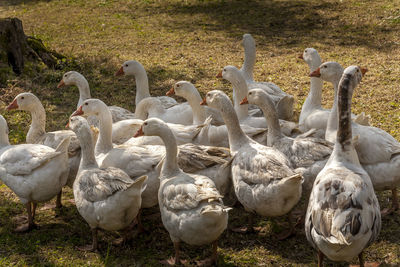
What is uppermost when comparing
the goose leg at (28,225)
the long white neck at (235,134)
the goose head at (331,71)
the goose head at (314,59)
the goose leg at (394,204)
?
the goose head at (331,71)

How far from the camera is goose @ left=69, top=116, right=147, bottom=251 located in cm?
492

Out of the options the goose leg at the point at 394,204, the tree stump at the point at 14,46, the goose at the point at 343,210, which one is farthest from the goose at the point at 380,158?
the tree stump at the point at 14,46

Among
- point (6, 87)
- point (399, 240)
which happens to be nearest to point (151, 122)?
point (399, 240)

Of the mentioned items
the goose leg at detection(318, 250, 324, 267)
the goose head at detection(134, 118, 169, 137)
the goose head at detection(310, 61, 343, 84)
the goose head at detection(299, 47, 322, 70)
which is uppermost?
the goose head at detection(310, 61, 343, 84)

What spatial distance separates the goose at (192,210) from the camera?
15.0 ft

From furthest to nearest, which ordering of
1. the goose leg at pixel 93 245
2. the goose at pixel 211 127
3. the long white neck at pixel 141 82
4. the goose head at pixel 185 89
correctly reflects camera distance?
the long white neck at pixel 141 82 < the goose head at pixel 185 89 < the goose at pixel 211 127 < the goose leg at pixel 93 245

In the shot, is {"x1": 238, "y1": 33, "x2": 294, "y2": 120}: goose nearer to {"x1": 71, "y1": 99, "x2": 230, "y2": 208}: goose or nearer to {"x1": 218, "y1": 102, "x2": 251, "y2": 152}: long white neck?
{"x1": 218, "y1": 102, "x2": 251, "y2": 152}: long white neck

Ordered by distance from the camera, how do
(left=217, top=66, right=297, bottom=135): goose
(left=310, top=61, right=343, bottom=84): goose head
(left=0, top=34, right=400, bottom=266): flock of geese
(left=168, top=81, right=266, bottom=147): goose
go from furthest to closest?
1. (left=217, top=66, right=297, bottom=135): goose
2. (left=310, top=61, right=343, bottom=84): goose head
3. (left=168, top=81, right=266, bottom=147): goose
4. (left=0, top=34, right=400, bottom=266): flock of geese

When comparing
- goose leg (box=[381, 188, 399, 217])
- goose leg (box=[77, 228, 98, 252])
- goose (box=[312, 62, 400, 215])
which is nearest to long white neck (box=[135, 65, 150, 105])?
goose leg (box=[77, 228, 98, 252])

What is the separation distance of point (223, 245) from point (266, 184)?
0.89 metres

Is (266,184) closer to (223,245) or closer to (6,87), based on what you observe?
(223,245)

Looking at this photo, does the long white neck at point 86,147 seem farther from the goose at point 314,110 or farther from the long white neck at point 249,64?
the long white neck at point 249,64

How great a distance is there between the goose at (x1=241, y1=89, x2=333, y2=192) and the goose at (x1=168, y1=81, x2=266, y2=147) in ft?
1.29

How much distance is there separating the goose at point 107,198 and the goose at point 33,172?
0.42m
